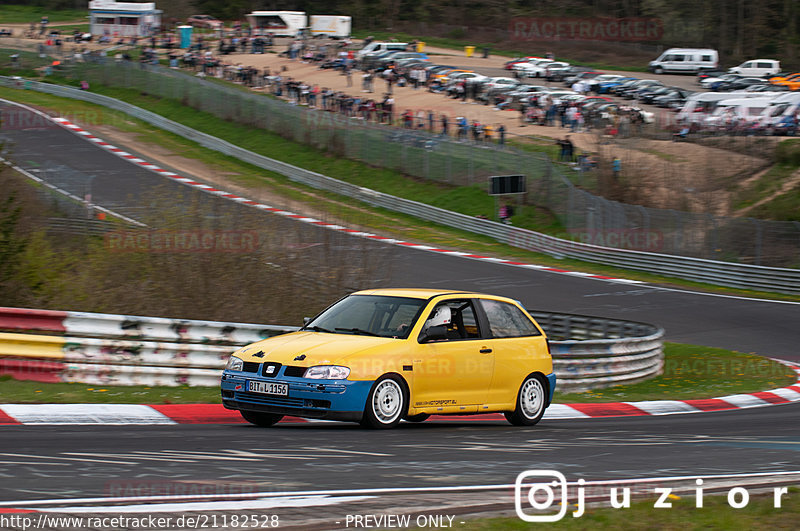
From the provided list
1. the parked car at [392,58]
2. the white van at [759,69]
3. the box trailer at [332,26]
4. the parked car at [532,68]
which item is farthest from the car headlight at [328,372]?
the box trailer at [332,26]

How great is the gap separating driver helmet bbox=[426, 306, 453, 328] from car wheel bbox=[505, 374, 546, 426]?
128cm

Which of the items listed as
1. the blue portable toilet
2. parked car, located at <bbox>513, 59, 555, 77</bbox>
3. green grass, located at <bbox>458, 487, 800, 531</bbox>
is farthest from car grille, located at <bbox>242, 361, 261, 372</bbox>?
the blue portable toilet

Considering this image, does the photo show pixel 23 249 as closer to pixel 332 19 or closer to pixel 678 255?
pixel 678 255

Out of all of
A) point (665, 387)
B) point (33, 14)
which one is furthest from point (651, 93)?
point (33, 14)

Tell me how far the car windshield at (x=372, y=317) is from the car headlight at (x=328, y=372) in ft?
2.80

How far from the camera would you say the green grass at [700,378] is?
52.1 feet

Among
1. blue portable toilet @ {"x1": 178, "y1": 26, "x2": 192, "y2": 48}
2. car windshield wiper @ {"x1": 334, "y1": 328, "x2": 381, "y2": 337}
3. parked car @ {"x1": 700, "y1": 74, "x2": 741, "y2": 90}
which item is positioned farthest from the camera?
blue portable toilet @ {"x1": 178, "y1": 26, "x2": 192, "y2": 48}

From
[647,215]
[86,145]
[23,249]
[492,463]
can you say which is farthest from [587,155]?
[492,463]

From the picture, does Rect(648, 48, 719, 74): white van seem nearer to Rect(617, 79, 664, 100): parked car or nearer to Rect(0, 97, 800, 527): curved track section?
Rect(617, 79, 664, 100): parked car

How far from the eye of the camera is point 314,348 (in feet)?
31.1

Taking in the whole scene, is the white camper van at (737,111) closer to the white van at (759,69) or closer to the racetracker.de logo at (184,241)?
the white van at (759,69)

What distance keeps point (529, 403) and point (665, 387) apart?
678 cm

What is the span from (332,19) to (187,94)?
36139 mm

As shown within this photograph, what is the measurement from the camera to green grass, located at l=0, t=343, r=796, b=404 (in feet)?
35.7
